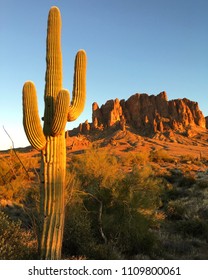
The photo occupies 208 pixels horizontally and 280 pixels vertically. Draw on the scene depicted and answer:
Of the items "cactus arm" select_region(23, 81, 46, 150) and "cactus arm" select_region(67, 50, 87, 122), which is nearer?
"cactus arm" select_region(23, 81, 46, 150)

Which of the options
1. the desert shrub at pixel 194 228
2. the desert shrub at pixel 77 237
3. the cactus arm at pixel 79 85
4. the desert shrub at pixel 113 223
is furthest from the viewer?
the desert shrub at pixel 194 228

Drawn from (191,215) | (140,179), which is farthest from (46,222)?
(191,215)

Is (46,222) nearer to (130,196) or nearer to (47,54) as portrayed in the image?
(47,54)

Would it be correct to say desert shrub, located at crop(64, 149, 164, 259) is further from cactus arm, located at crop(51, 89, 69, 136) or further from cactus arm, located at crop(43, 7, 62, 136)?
cactus arm, located at crop(43, 7, 62, 136)

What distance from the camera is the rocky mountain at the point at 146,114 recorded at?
7631cm

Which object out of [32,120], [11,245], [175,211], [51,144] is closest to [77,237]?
[11,245]

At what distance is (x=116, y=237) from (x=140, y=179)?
4.01 meters

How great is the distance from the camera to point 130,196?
31.0ft

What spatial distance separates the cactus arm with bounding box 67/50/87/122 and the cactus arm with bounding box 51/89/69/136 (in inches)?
26.7

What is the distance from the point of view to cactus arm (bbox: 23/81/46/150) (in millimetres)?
5570

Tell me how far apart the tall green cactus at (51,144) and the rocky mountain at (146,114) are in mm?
67238

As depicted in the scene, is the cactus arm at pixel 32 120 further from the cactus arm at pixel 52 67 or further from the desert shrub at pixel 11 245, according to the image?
the desert shrub at pixel 11 245

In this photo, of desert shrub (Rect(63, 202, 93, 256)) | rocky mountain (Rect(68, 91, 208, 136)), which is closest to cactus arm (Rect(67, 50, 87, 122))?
desert shrub (Rect(63, 202, 93, 256))

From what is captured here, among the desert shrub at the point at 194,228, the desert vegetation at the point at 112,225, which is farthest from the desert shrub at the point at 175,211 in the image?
the desert shrub at the point at 194,228
